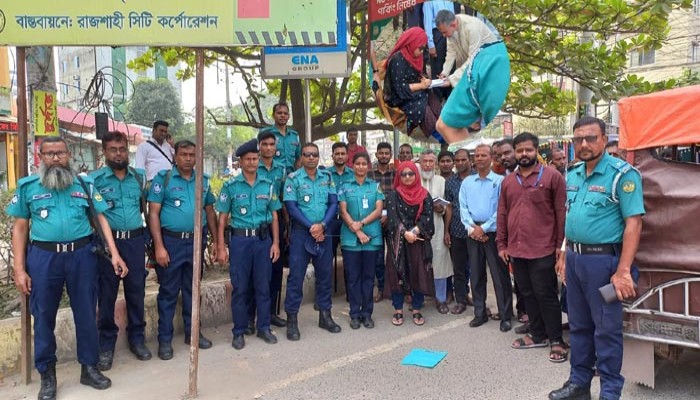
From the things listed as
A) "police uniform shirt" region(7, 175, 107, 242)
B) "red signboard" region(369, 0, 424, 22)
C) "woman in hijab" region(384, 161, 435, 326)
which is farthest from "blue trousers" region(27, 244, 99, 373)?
"red signboard" region(369, 0, 424, 22)

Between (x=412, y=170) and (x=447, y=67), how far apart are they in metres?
1.71

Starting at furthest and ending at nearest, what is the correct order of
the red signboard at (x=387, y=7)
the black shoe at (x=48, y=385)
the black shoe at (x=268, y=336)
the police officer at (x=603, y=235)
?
the black shoe at (x=268, y=336)
the red signboard at (x=387, y=7)
the black shoe at (x=48, y=385)
the police officer at (x=603, y=235)

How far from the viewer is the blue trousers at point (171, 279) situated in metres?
4.46

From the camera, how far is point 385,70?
3930 millimetres

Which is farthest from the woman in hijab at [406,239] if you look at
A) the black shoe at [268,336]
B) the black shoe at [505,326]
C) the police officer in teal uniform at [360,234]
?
the black shoe at [268,336]

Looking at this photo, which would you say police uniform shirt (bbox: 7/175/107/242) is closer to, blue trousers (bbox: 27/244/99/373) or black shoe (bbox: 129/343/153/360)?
blue trousers (bbox: 27/244/99/373)

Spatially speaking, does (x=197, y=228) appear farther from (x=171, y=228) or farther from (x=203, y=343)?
(x=203, y=343)

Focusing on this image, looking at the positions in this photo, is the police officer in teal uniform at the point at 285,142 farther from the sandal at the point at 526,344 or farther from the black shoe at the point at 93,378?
the sandal at the point at 526,344

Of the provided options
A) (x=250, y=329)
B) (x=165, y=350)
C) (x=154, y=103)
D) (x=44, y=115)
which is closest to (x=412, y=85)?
(x=250, y=329)

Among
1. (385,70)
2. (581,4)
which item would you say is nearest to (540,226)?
(385,70)

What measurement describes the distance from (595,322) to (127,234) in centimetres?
349

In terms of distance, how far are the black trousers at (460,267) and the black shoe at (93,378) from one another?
11.1 feet

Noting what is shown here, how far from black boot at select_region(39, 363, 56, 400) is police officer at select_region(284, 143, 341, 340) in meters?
1.91

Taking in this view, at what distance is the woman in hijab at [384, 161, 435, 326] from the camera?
206 inches
